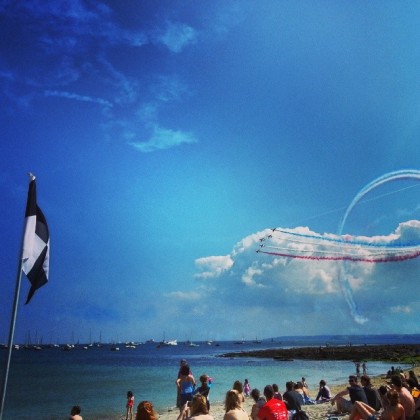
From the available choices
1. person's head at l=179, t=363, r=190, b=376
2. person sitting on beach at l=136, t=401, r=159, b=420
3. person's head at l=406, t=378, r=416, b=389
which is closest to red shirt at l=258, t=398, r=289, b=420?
person sitting on beach at l=136, t=401, r=159, b=420

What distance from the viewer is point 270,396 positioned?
7.62 metres

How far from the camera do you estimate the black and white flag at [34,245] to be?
20.6ft

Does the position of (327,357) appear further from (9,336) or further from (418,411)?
(9,336)

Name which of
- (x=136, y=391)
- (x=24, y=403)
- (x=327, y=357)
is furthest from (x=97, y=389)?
(x=327, y=357)

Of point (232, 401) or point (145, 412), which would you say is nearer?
point (145, 412)

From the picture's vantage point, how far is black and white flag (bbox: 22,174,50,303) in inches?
247

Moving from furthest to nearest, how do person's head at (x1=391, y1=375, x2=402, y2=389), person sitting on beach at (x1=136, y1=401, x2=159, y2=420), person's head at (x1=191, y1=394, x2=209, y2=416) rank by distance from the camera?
1. person's head at (x1=391, y1=375, x2=402, y2=389)
2. person's head at (x1=191, y1=394, x2=209, y2=416)
3. person sitting on beach at (x1=136, y1=401, x2=159, y2=420)

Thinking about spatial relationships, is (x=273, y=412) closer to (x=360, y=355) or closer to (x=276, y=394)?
(x=276, y=394)

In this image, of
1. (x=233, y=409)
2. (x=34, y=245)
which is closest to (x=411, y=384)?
(x=233, y=409)

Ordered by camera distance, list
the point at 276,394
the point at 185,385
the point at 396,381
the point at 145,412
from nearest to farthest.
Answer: the point at 145,412, the point at 396,381, the point at 185,385, the point at 276,394

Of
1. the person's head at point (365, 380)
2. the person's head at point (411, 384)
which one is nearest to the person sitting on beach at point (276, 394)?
the person's head at point (365, 380)

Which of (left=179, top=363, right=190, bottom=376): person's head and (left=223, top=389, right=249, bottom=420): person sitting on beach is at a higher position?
(left=179, top=363, right=190, bottom=376): person's head

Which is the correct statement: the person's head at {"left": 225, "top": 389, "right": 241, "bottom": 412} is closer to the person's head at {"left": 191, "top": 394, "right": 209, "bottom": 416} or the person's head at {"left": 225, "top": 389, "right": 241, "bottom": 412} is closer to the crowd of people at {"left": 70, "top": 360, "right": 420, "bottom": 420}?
the crowd of people at {"left": 70, "top": 360, "right": 420, "bottom": 420}

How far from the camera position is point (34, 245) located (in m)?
6.52
